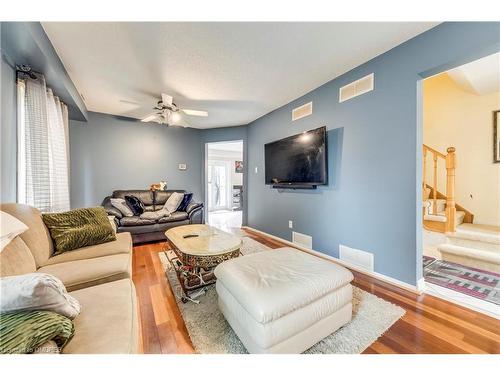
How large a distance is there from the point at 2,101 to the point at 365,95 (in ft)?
11.5

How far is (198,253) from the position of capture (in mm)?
1665

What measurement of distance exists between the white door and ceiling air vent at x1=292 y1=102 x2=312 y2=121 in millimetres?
4691

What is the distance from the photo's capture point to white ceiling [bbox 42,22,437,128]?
1683mm

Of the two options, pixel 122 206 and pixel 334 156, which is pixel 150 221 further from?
pixel 334 156

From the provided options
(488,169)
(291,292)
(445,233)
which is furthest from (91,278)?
(488,169)

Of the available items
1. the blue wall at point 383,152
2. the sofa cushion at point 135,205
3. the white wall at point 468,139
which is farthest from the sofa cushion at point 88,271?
→ the white wall at point 468,139

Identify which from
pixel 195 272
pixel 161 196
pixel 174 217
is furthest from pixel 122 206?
pixel 195 272

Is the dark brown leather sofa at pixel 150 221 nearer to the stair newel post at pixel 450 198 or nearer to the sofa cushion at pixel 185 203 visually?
the sofa cushion at pixel 185 203

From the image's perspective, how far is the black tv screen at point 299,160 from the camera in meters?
2.58

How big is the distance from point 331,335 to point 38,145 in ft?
10.6

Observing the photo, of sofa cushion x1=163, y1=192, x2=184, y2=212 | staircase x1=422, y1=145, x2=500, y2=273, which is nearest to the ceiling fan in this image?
sofa cushion x1=163, y1=192, x2=184, y2=212

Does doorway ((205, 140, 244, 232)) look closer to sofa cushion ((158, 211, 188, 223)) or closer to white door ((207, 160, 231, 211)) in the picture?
white door ((207, 160, 231, 211))
